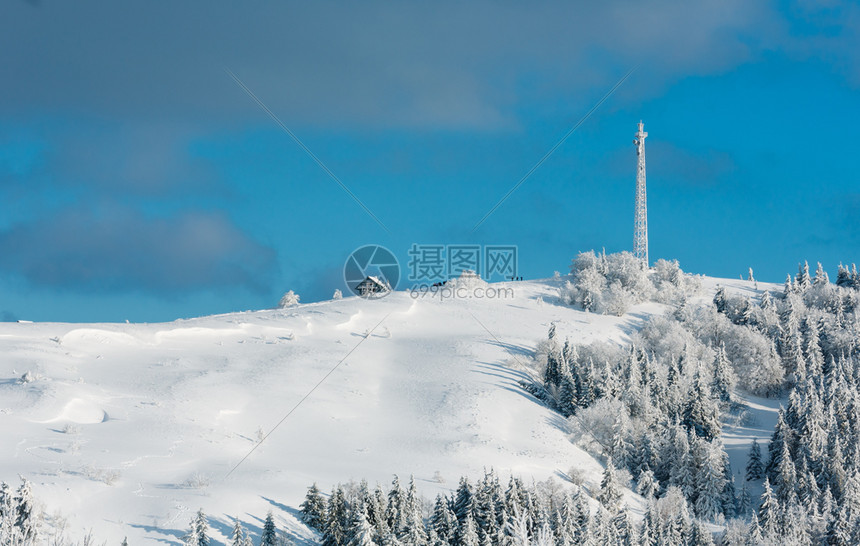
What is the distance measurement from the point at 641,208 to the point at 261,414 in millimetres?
57212

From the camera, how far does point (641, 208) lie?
9656cm

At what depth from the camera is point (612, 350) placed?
73.4 m

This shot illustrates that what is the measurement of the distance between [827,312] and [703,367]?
24049 millimetres

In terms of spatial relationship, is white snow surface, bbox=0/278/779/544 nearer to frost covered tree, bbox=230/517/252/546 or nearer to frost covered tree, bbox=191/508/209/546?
frost covered tree, bbox=191/508/209/546

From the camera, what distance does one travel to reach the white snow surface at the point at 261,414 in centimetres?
3931

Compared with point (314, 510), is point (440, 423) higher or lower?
higher

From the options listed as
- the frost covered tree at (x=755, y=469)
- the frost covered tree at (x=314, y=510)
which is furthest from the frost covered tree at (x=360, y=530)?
the frost covered tree at (x=755, y=469)

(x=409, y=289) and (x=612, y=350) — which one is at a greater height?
(x=409, y=289)

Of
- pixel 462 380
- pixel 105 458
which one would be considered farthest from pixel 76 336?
pixel 462 380

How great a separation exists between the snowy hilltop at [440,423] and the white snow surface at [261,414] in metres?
0.18

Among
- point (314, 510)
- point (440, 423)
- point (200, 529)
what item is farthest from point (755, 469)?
point (200, 529)

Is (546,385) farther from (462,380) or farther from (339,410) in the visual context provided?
(339,410)

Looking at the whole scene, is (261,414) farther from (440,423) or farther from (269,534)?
(269,534)

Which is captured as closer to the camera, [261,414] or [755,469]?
[261,414]
